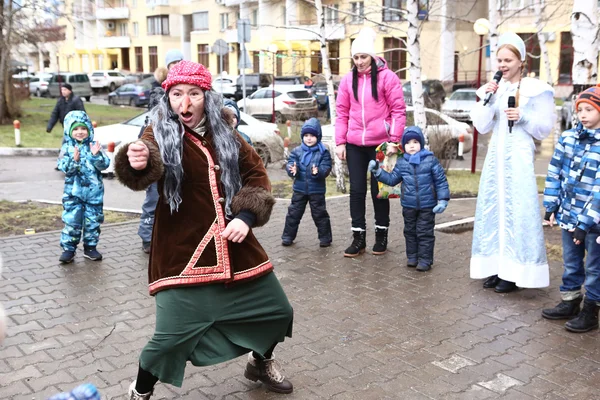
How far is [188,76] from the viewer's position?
12.0ft

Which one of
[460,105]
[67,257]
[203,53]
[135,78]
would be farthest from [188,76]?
[203,53]

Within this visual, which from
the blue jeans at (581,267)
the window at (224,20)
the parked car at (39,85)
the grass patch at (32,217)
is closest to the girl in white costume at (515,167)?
the blue jeans at (581,267)

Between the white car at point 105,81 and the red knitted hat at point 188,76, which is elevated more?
the white car at point 105,81

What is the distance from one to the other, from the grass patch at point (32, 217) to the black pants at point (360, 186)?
11.3 feet

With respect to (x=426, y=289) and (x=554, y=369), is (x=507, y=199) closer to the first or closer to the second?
(x=426, y=289)

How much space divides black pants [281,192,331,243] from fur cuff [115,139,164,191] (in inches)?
164

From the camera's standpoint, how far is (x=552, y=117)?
576cm

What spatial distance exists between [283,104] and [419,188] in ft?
72.4

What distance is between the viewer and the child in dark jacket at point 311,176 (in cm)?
753

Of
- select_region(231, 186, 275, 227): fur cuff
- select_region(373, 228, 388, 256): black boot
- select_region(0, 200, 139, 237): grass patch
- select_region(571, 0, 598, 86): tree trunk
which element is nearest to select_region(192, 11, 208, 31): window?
select_region(0, 200, 139, 237): grass patch

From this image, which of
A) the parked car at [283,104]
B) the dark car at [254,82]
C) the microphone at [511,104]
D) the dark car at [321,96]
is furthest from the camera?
the dark car at [254,82]

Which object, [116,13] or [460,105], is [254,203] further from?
[116,13]

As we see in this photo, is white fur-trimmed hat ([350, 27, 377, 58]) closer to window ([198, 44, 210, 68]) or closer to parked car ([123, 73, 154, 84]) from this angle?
parked car ([123, 73, 154, 84])

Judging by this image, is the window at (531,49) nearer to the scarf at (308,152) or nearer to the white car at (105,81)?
the scarf at (308,152)
